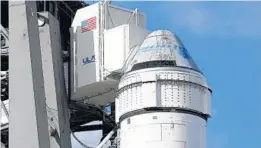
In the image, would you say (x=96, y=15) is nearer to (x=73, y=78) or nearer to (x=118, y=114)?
(x=73, y=78)

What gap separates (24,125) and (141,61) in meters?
4.61

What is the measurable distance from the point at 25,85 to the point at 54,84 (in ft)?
13.9

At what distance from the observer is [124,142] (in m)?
29.3

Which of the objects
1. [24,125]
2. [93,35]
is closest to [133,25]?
[93,35]

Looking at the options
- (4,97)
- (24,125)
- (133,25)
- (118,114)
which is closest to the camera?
(24,125)

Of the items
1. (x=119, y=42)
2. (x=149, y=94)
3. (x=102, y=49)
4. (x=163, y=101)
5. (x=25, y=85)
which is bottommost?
(x=163, y=101)

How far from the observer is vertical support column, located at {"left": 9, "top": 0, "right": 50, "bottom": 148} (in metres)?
28.4

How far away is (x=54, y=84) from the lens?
1305 inches

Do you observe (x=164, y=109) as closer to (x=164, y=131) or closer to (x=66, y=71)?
(x=164, y=131)

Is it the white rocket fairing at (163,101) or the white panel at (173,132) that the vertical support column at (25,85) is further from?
the white panel at (173,132)

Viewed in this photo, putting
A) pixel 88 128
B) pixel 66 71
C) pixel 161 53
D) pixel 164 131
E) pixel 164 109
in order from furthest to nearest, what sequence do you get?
1. pixel 88 128
2. pixel 66 71
3. pixel 161 53
4. pixel 164 109
5. pixel 164 131

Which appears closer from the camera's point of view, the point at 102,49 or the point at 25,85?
the point at 25,85

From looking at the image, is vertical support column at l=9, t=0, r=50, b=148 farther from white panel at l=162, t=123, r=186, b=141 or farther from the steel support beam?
the steel support beam

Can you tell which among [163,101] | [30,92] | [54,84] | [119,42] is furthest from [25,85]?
[119,42]
